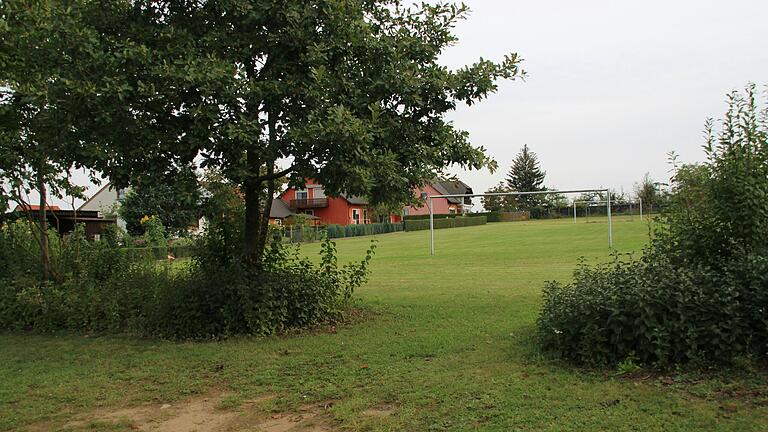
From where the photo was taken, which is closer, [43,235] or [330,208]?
[43,235]

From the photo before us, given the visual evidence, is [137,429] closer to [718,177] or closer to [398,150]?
[398,150]

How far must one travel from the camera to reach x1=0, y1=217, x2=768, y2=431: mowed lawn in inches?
163

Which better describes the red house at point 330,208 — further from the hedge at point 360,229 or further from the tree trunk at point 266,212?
the tree trunk at point 266,212

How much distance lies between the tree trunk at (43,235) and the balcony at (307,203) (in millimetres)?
56295

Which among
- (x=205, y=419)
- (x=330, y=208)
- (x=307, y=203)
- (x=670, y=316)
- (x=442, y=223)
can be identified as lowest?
(x=205, y=419)

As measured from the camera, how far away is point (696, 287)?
4.96 meters

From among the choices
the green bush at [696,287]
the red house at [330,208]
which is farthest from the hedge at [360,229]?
the green bush at [696,287]

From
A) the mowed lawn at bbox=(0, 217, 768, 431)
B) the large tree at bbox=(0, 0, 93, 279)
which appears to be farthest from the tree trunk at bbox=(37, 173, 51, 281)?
the mowed lawn at bbox=(0, 217, 768, 431)

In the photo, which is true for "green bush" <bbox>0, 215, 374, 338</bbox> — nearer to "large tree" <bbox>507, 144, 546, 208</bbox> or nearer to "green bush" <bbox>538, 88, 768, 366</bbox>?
"green bush" <bbox>538, 88, 768, 366</bbox>

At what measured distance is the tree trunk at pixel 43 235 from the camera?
1005cm

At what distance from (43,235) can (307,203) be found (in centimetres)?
5732

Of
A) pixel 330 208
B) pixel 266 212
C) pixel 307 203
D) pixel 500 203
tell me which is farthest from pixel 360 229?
pixel 266 212

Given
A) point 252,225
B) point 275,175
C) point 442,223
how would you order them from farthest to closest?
point 442,223 < point 252,225 < point 275,175

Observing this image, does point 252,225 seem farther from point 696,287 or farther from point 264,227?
point 696,287
